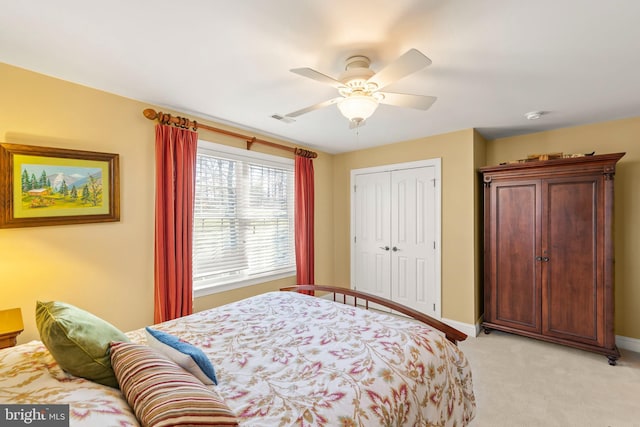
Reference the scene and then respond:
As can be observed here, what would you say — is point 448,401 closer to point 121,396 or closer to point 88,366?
point 121,396

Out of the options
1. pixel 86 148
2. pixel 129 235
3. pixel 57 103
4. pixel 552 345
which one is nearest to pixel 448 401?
pixel 552 345

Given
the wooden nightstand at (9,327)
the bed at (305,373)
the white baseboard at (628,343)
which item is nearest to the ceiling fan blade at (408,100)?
the bed at (305,373)

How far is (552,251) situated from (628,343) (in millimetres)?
1272

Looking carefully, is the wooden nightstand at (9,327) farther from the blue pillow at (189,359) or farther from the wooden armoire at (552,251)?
the wooden armoire at (552,251)

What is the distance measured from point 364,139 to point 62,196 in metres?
3.22

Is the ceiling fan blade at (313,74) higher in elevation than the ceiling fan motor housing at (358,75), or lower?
lower

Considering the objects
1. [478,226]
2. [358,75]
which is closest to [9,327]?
[358,75]

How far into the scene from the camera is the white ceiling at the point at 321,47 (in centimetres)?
140

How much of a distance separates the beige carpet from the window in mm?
2531

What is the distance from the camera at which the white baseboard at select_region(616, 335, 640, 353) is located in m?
2.90

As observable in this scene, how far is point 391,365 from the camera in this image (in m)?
1.31

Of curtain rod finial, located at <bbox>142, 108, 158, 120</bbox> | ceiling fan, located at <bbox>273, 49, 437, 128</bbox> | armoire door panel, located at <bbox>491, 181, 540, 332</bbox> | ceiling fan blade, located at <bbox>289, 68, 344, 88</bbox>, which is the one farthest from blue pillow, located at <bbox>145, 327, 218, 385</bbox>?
armoire door panel, located at <bbox>491, 181, 540, 332</bbox>

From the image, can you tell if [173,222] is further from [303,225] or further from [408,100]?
[408,100]

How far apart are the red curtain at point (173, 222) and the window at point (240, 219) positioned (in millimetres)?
198
